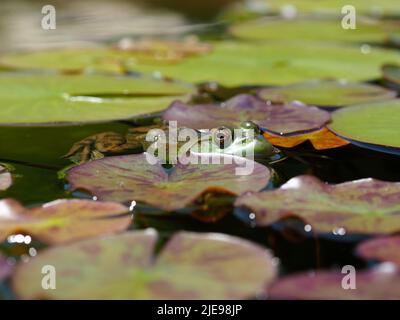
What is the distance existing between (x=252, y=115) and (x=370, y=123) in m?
0.25

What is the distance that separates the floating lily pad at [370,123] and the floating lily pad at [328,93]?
86mm

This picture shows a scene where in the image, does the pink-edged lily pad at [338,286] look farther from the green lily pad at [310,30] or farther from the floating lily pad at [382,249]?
the green lily pad at [310,30]

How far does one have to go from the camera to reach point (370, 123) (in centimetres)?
119

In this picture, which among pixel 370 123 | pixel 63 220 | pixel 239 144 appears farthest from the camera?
pixel 370 123

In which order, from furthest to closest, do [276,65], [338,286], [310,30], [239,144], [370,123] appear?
[310,30] → [276,65] → [370,123] → [239,144] → [338,286]

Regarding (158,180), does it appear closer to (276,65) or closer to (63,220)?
(63,220)

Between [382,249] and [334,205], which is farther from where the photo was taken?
[334,205]

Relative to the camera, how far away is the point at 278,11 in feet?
10.7

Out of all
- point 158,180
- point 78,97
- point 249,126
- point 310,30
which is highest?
point 310,30

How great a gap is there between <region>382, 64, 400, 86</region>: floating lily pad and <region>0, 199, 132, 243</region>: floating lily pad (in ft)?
3.47

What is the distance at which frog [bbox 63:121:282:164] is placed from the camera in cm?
104

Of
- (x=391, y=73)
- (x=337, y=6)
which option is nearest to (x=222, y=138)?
(x=391, y=73)

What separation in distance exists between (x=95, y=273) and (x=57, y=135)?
24.5 inches

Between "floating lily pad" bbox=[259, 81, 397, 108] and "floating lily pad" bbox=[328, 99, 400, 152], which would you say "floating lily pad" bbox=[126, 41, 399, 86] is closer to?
"floating lily pad" bbox=[259, 81, 397, 108]
